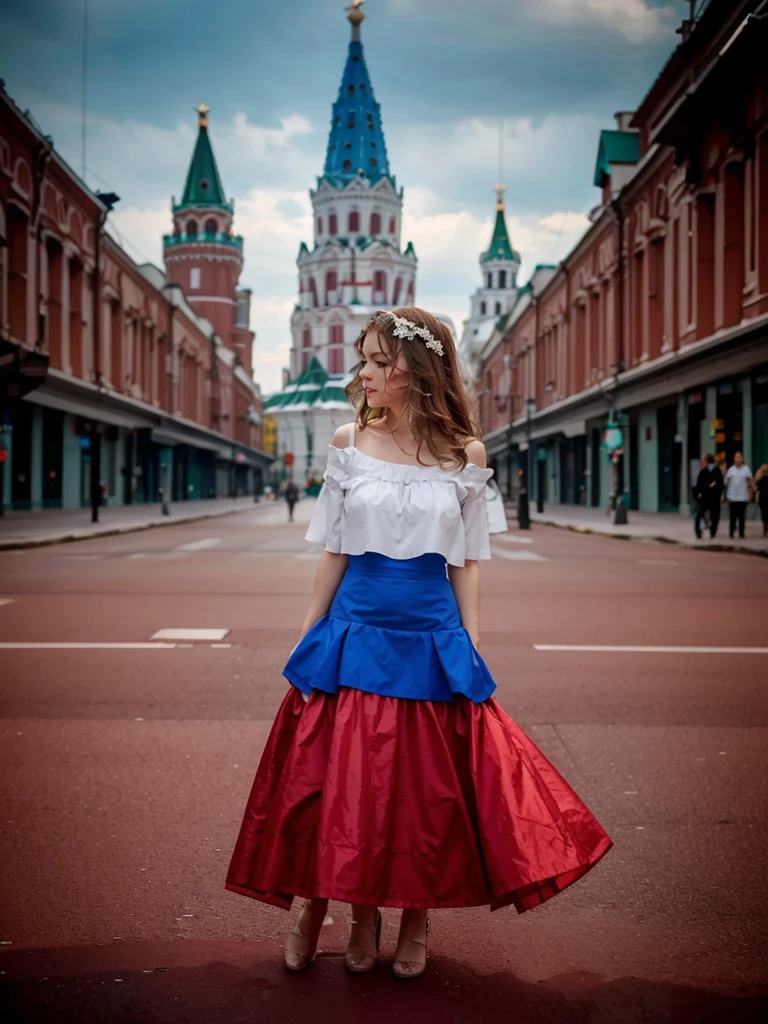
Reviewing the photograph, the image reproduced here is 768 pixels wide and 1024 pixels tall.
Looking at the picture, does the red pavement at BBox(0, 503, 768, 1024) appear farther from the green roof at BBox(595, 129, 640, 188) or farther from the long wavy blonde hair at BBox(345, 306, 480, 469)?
the green roof at BBox(595, 129, 640, 188)

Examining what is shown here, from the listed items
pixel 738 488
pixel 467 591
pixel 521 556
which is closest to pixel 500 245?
pixel 738 488

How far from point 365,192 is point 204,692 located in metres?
131

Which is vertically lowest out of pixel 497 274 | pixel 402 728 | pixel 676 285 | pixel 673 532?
pixel 673 532

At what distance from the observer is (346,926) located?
11.6 feet

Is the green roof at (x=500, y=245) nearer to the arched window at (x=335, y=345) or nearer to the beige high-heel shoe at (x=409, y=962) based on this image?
the arched window at (x=335, y=345)

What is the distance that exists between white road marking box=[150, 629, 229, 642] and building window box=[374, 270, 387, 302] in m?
127

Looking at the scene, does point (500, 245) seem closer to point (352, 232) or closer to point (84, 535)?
point (352, 232)

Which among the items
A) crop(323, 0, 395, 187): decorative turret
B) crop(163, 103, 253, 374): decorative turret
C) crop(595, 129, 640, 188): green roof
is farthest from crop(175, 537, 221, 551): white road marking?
crop(323, 0, 395, 187): decorative turret

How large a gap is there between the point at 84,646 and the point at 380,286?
129 meters

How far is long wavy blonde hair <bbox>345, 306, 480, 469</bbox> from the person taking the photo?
326 centimetres

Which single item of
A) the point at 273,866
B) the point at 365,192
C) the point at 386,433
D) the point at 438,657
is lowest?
the point at 273,866

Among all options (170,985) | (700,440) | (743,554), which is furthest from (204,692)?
(700,440)

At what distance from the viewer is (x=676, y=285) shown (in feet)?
115

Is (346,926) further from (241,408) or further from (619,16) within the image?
(241,408)
